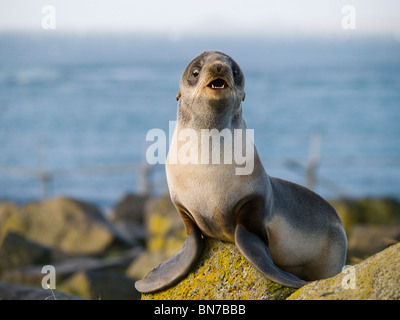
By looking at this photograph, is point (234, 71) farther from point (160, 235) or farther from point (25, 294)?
point (160, 235)

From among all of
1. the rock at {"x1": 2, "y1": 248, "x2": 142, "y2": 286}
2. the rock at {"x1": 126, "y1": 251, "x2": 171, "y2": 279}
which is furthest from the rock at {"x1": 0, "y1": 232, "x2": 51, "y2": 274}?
the rock at {"x1": 126, "y1": 251, "x2": 171, "y2": 279}

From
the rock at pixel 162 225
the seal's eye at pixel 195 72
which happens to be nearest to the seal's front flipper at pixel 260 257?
the seal's eye at pixel 195 72

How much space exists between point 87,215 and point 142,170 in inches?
162

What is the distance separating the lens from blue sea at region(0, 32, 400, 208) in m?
24.6

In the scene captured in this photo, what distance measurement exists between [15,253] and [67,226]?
65.1 inches

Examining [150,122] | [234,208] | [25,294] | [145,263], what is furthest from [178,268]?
[150,122]

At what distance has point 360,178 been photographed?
28188mm

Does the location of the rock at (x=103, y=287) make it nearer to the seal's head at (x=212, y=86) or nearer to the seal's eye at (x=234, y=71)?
the seal's head at (x=212, y=86)

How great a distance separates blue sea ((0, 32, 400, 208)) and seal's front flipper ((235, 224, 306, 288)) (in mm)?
11525

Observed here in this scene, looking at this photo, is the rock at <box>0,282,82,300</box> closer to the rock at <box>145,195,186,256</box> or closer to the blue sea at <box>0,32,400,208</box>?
the rock at <box>145,195,186,256</box>

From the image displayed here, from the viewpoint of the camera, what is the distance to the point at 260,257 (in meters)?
4.80

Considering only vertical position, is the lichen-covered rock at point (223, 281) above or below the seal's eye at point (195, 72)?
below

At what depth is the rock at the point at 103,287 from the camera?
8911mm

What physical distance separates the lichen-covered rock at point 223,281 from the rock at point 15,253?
760cm
